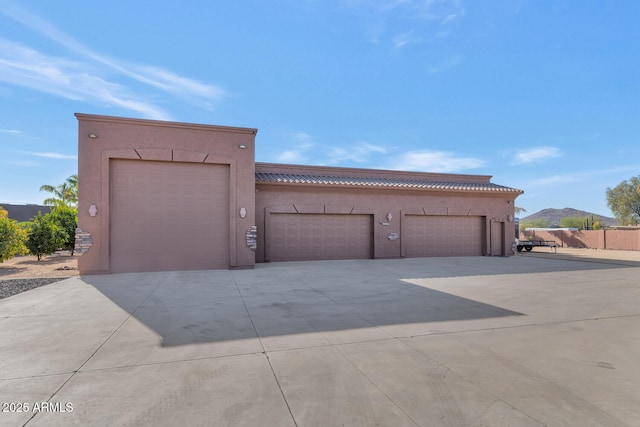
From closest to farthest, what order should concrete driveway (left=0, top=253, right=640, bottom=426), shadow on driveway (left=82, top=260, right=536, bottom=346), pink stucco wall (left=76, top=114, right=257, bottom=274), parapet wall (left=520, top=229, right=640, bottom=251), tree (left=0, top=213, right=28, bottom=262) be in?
concrete driveway (left=0, top=253, right=640, bottom=426) < shadow on driveway (left=82, top=260, right=536, bottom=346) < pink stucco wall (left=76, top=114, right=257, bottom=274) < tree (left=0, top=213, right=28, bottom=262) < parapet wall (left=520, top=229, right=640, bottom=251)

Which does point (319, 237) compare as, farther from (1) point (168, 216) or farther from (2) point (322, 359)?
(2) point (322, 359)

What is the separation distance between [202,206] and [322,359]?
10.5 m

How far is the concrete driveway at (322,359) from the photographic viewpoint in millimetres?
2998

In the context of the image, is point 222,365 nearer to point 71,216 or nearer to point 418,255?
point 418,255

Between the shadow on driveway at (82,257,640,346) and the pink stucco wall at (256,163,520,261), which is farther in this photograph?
the pink stucco wall at (256,163,520,261)

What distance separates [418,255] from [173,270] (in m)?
13.0

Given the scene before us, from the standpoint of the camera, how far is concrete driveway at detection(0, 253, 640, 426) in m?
3.00

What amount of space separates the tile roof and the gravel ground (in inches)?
342

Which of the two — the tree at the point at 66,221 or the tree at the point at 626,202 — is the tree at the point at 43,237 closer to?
the tree at the point at 66,221

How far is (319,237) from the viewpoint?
17.0 meters

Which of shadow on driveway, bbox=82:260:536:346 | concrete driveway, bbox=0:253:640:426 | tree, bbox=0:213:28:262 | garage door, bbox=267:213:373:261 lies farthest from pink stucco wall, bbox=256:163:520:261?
tree, bbox=0:213:28:262

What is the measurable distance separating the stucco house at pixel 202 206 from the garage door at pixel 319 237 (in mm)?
52

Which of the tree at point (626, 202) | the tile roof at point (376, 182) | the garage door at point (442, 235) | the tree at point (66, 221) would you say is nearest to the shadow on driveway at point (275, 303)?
the tile roof at point (376, 182)

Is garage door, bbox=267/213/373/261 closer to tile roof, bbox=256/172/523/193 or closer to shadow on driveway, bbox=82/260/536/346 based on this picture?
tile roof, bbox=256/172/523/193
